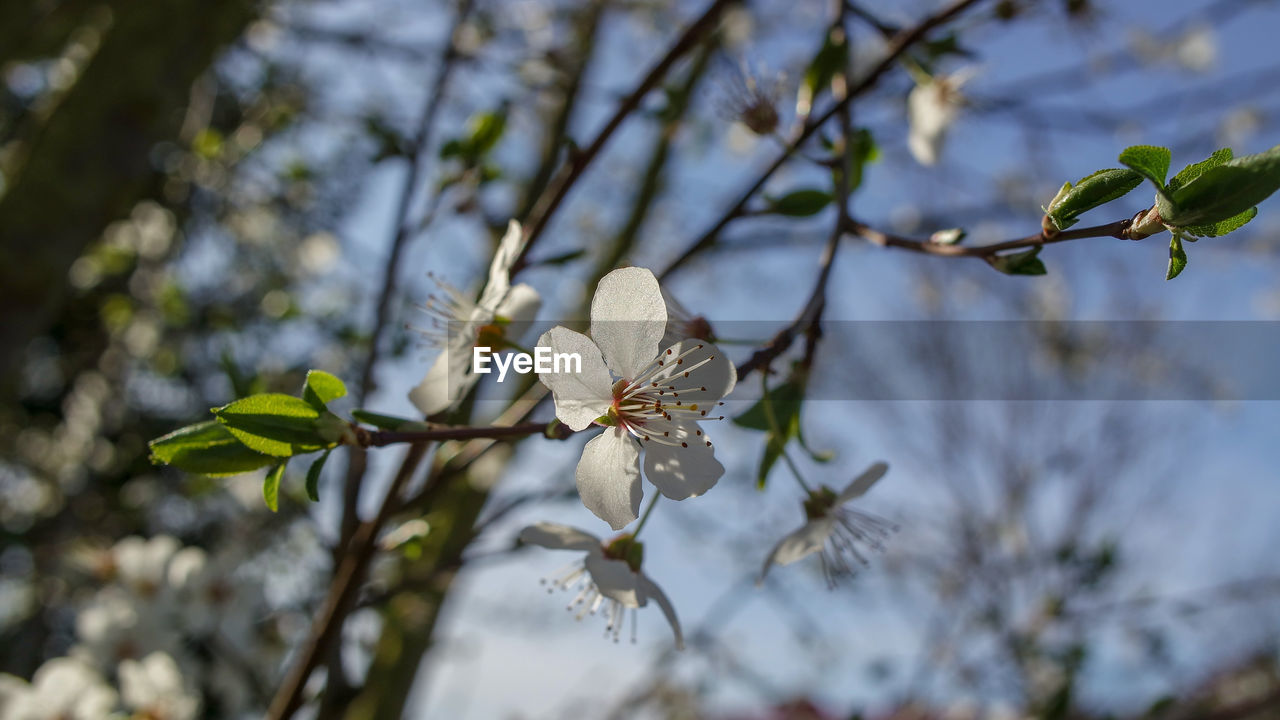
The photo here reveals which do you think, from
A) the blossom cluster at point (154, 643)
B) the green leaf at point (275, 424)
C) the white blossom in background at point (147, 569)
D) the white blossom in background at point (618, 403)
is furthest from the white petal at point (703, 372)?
the white blossom in background at point (147, 569)

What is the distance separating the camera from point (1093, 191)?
0.51 meters

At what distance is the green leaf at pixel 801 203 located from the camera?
81 cm

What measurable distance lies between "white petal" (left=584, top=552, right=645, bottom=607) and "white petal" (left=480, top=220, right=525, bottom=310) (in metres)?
0.23

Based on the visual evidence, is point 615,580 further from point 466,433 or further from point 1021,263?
point 1021,263

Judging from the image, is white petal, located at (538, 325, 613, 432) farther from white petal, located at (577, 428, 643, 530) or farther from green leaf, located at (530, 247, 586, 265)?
green leaf, located at (530, 247, 586, 265)

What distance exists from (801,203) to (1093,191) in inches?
13.2

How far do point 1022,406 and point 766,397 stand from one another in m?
4.75

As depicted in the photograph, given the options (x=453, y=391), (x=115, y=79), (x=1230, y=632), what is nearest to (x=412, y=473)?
(x=453, y=391)

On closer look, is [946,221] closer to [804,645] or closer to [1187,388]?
[804,645]

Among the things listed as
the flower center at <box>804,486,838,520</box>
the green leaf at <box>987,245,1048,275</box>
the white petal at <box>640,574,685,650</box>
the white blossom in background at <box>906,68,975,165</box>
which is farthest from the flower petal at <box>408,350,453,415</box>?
the white blossom in background at <box>906,68,975,165</box>

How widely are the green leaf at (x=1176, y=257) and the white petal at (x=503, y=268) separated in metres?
0.46

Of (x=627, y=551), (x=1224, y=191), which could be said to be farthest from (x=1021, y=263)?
(x=627, y=551)

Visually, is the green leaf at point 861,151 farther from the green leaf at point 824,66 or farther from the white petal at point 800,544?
the white petal at point 800,544

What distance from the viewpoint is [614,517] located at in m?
0.54
